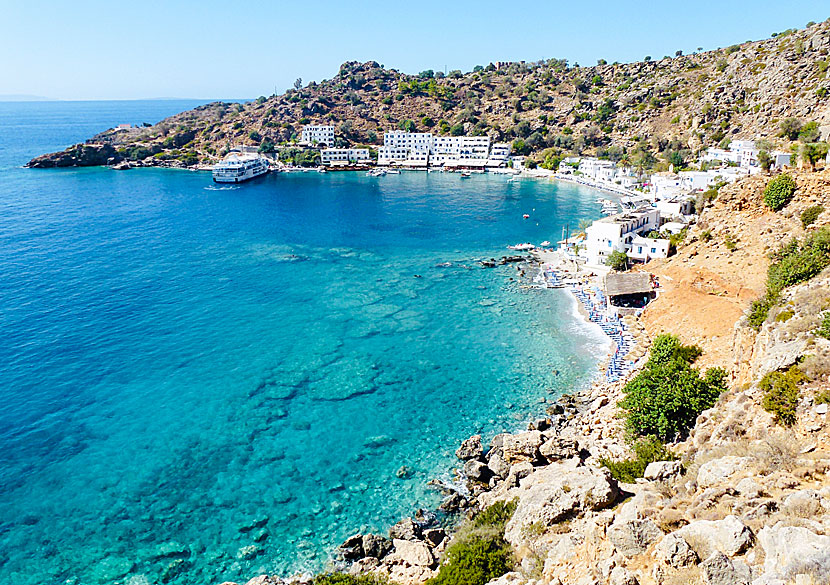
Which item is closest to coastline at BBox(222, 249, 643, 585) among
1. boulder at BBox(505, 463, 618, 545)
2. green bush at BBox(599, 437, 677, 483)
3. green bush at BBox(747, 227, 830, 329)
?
green bush at BBox(599, 437, 677, 483)

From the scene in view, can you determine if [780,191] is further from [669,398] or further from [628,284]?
[669,398]

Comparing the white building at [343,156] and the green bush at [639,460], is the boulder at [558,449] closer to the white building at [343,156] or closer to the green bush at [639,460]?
the green bush at [639,460]

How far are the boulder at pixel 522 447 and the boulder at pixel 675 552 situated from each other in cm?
1584

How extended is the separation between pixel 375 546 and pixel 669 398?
17577 millimetres

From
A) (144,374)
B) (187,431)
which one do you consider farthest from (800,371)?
(144,374)

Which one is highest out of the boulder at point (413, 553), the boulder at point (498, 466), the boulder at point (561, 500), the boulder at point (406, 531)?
the boulder at point (561, 500)

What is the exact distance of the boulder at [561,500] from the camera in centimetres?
2020

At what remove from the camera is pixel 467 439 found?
3356 centimetres

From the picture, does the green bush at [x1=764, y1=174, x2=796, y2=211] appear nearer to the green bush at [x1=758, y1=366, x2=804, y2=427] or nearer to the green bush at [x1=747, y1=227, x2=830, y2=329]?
the green bush at [x1=747, y1=227, x2=830, y2=329]

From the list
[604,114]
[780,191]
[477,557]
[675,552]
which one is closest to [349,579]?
[477,557]

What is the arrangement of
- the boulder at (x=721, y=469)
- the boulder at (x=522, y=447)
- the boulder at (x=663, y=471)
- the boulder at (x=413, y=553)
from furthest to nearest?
the boulder at (x=522, y=447)
the boulder at (x=413, y=553)
the boulder at (x=663, y=471)
the boulder at (x=721, y=469)

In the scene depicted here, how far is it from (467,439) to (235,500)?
14203mm

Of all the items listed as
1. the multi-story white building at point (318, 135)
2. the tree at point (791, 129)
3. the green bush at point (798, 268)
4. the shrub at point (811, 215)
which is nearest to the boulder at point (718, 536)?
the green bush at point (798, 268)

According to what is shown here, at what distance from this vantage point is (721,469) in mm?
18172
